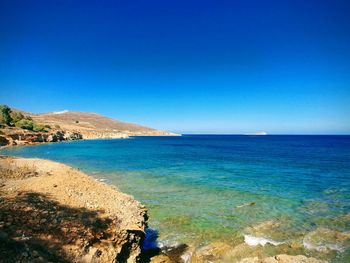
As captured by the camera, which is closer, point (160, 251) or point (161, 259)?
point (161, 259)

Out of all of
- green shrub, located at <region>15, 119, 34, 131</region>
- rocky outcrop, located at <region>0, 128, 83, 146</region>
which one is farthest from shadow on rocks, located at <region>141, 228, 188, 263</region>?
green shrub, located at <region>15, 119, 34, 131</region>

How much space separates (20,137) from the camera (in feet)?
253

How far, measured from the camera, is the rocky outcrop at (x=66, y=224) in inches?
313

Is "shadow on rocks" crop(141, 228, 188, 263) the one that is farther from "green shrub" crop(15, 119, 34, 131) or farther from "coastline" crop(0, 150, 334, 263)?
"green shrub" crop(15, 119, 34, 131)

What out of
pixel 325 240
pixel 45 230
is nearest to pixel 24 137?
pixel 45 230

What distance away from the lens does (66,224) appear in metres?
9.47

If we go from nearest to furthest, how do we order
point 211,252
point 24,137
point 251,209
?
point 211,252 → point 251,209 → point 24,137

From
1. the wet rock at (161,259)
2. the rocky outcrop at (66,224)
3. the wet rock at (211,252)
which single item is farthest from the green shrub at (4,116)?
the wet rock at (211,252)

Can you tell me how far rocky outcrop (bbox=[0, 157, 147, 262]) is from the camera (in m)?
7.96

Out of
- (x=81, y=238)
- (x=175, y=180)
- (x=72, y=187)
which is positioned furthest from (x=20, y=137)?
(x=81, y=238)

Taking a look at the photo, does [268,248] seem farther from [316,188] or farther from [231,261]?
[316,188]

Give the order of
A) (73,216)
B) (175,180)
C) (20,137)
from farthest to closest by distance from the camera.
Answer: (20,137) < (175,180) < (73,216)

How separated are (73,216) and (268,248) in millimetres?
9552

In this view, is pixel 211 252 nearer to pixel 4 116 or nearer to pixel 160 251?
pixel 160 251
